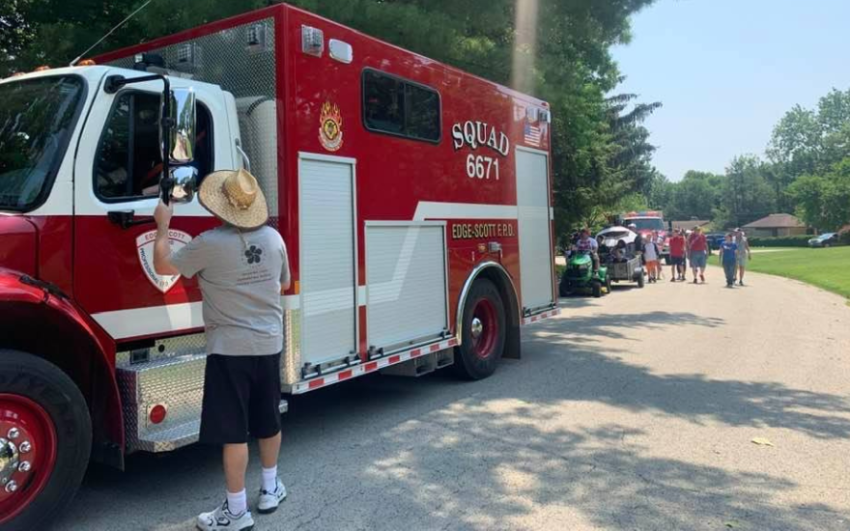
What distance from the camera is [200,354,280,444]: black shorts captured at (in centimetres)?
359

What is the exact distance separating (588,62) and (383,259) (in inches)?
502

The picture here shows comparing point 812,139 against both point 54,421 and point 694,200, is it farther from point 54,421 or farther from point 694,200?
point 54,421

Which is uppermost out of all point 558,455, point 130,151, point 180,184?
point 130,151

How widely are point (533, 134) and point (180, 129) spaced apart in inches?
229

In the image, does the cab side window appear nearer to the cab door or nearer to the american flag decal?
the cab door

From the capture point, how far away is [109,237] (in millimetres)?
3871

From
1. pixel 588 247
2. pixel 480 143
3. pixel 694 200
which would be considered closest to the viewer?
pixel 480 143

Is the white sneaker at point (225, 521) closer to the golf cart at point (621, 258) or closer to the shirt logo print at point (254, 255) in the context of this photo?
the shirt logo print at point (254, 255)

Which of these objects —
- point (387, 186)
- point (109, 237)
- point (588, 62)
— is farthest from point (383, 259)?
point (588, 62)

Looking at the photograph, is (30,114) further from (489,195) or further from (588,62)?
(588,62)

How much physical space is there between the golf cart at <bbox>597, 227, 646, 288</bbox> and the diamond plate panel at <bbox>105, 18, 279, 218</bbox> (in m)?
15.9

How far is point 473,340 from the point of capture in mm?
7406

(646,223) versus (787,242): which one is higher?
(646,223)

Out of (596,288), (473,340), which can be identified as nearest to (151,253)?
(473,340)
